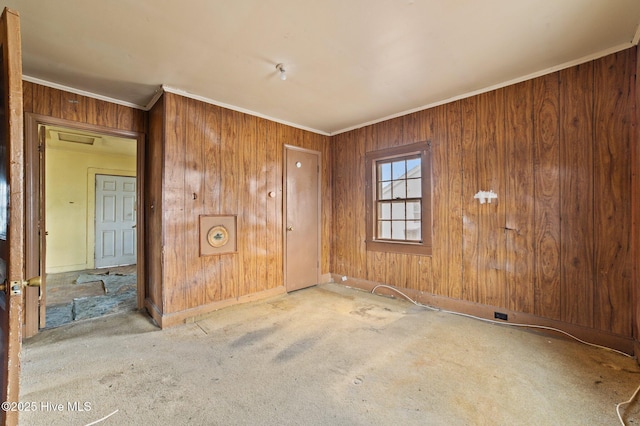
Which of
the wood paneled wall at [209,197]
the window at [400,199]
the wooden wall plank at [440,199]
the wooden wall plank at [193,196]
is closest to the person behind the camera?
the wood paneled wall at [209,197]

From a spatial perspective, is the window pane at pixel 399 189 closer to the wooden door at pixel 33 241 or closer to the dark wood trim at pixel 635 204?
the dark wood trim at pixel 635 204

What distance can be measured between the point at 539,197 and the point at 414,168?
141 centimetres

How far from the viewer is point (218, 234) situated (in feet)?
10.7

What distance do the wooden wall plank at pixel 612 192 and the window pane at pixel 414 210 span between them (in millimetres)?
1656

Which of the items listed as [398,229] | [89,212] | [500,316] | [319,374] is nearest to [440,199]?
[398,229]

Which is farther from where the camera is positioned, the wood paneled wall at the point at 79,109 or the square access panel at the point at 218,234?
the square access panel at the point at 218,234

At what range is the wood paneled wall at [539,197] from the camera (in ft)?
7.45

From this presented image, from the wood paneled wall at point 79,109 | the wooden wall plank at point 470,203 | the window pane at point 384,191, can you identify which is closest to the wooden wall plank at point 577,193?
the wooden wall plank at point 470,203

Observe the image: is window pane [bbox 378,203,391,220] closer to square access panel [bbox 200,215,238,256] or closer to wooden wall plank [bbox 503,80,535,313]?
wooden wall plank [bbox 503,80,535,313]

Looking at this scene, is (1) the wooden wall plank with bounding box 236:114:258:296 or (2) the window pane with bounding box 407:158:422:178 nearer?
(1) the wooden wall plank with bounding box 236:114:258:296

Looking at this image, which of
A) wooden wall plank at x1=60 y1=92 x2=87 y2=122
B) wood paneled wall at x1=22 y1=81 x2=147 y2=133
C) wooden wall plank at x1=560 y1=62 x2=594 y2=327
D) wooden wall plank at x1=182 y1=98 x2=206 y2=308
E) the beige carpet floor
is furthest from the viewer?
wooden wall plank at x1=182 y1=98 x2=206 y2=308

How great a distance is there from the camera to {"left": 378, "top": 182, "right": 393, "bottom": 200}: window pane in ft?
13.0

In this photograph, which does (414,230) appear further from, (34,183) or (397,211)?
(34,183)

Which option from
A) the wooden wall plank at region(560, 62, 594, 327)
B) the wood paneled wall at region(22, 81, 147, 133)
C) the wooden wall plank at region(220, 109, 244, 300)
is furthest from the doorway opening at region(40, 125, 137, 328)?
the wooden wall plank at region(560, 62, 594, 327)
